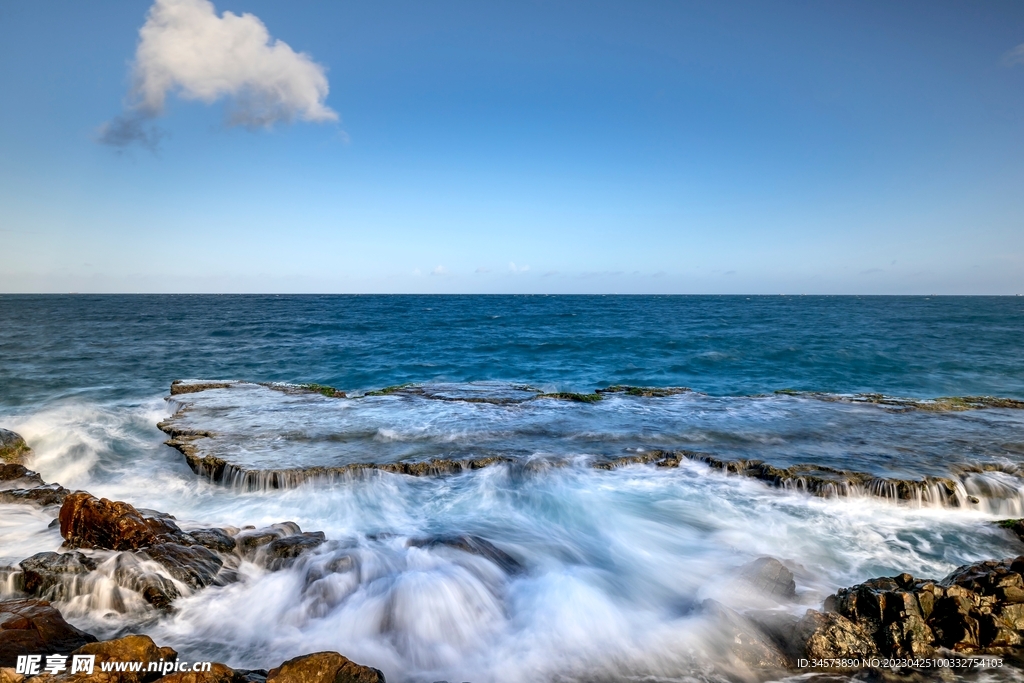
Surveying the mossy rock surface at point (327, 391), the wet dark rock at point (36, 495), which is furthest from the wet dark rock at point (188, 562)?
the mossy rock surface at point (327, 391)

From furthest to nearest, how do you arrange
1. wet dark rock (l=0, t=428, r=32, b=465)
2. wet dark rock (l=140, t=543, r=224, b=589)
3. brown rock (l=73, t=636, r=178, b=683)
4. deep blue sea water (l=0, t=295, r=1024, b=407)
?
deep blue sea water (l=0, t=295, r=1024, b=407), wet dark rock (l=0, t=428, r=32, b=465), wet dark rock (l=140, t=543, r=224, b=589), brown rock (l=73, t=636, r=178, b=683)

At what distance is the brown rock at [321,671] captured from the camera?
4031 millimetres

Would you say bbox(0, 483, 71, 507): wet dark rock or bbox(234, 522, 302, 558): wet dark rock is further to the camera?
bbox(0, 483, 71, 507): wet dark rock

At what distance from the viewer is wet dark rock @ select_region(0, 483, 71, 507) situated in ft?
27.3

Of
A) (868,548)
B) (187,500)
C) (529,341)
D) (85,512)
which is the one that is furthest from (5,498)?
(529,341)

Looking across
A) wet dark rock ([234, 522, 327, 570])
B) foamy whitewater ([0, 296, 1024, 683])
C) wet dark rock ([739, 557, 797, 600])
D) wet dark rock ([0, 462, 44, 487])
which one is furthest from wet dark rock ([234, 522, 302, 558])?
wet dark rock ([739, 557, 797, 600])

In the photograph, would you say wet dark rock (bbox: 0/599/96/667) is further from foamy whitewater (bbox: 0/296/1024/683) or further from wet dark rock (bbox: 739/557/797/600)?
wet dark rock (bbox: 739/557/797/600)

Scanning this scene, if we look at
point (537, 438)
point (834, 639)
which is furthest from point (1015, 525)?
point (537, 438)

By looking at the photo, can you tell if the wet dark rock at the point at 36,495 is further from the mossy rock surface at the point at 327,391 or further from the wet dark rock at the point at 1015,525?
the wet dark rock at the point at 1015,525

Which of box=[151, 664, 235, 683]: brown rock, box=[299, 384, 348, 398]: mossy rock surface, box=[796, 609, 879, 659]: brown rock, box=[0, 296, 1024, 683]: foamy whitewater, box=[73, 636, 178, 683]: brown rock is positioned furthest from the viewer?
box=[299, 384, 348, 398]: mossy rock surface

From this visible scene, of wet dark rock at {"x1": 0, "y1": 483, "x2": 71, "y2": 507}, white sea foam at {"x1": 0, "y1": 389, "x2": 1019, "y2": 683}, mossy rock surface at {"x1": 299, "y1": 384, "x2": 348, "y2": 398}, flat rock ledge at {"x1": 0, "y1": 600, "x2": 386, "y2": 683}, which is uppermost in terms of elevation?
flat rock ledge at {"x1": 0, "y1": 600, "x2": 386, "y2": 683}

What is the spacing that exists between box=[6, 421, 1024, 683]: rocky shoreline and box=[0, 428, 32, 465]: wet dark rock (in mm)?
5896

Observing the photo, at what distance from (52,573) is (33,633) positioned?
1.67 metres

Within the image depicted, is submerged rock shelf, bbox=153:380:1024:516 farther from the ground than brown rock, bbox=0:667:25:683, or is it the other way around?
brown rock, bbox=0:667:25:683
